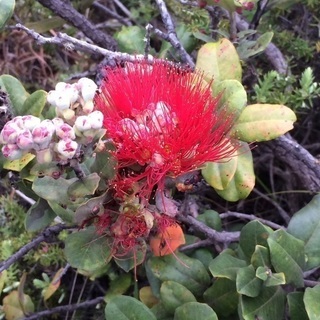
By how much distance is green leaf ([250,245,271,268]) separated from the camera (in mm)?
1139

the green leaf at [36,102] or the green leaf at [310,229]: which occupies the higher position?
the green leaf at [36,102]

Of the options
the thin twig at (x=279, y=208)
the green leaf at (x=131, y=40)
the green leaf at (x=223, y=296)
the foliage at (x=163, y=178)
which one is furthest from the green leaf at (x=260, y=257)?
the green leaf at (x=131, y=40)

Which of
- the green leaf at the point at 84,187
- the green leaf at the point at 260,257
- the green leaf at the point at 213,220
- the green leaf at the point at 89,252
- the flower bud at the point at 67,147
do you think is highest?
the flower bud at the point at 67,147

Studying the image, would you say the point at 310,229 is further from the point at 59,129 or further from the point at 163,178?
the point at 59,129

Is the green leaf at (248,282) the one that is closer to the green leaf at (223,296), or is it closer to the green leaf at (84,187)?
the green leaf at (223,296)

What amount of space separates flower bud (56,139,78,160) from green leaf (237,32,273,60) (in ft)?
2.16

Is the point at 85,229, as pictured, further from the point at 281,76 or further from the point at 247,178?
the point at 281,76

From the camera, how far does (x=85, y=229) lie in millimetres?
1229

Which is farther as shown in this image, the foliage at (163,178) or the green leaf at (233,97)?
the green leaf at (233,97)

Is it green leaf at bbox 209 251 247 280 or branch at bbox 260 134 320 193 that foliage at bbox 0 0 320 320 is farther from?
branch at bbox 260 134 320 193

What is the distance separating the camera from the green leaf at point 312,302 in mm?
1071

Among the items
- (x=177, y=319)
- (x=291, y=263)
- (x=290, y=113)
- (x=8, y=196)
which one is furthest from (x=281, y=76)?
(x=8, y=196)

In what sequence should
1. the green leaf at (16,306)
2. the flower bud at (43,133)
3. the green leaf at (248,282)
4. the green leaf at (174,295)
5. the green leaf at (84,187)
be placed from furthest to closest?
the green leaf at (16,306)
the green leaf at (174,295)
the green leaf at (248,282)
the green leaf at (84,187)
the flower bud at (43,133)

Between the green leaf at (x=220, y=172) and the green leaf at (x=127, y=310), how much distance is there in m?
0.30
